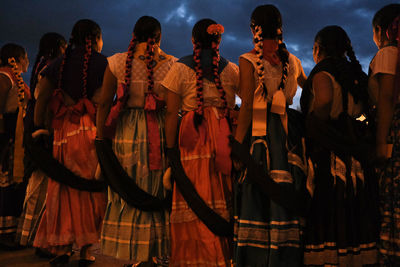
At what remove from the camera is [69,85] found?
3.16m

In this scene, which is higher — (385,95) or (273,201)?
(385,95)

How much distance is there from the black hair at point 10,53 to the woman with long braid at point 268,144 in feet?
9.60

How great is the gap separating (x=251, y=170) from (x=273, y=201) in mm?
247

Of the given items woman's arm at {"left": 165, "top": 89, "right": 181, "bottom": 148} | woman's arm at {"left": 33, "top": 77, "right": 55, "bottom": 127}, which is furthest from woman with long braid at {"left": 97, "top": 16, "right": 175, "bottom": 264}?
woman's arm at {"left": 33, "top": 77, "right": 55, "bottom": 127}

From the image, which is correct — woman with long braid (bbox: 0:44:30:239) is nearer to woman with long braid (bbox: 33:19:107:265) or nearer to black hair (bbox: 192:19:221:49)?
woman with long braid (bbox: 33:19:107:265)

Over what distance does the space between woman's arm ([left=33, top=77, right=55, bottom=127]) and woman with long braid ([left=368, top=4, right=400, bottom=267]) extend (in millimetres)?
2745

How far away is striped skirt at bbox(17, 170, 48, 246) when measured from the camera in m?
3.33

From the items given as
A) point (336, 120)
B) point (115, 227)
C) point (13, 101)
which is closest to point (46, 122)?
point (13, 101)

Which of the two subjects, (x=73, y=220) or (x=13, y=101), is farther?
(x=13, y=101)

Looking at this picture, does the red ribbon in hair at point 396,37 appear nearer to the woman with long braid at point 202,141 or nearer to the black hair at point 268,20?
the black hair at point 268,20

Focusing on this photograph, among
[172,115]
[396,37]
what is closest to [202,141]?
[172,115]

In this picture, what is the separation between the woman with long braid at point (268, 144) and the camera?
2.23 m

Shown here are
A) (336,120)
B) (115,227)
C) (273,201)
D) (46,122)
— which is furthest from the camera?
(46,122)

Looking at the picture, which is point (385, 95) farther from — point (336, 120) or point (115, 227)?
point (115, 227)
